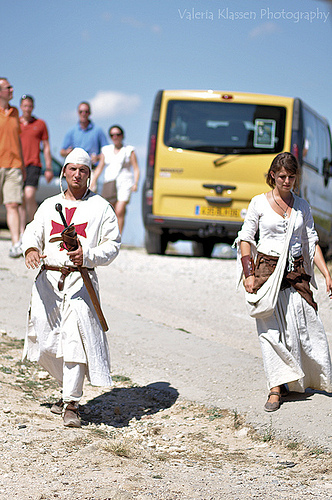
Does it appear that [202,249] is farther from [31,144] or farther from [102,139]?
[31,144]

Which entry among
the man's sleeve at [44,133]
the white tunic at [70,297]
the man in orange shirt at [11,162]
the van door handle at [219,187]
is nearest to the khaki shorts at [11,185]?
the man in orange shirt at [11,162]

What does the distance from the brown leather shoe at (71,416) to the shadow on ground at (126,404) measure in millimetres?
191

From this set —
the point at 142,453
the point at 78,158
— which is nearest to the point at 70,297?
the point at 78,158

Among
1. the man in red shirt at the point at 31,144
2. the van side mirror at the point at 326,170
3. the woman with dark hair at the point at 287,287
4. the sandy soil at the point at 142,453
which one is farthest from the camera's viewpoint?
the van side mirror at the point at 326,170

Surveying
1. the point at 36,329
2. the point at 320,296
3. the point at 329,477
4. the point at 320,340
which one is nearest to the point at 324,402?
the point at 320,340

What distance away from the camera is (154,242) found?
13555 millimetres

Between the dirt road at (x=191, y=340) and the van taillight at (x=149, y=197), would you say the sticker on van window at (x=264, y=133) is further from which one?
the dirt road at (x=191, y=340)

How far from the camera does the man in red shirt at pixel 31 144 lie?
11.5 metres

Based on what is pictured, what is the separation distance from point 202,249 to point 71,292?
41.8 ft

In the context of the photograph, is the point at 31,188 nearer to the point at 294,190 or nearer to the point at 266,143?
the point at 266,143

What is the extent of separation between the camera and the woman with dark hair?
5438 mm

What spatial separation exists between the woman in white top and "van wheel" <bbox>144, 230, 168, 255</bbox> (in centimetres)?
120

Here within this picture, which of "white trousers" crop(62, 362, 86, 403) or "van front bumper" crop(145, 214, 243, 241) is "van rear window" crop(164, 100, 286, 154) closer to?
"van front bumper" crop(145, 214, 243, 241)

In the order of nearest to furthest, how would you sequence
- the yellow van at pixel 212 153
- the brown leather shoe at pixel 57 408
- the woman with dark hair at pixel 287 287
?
the woman with dark hair at pixel 287 287 < the brown leather shoe at pixel 57 408 < the yellow van at pixel 212 153
